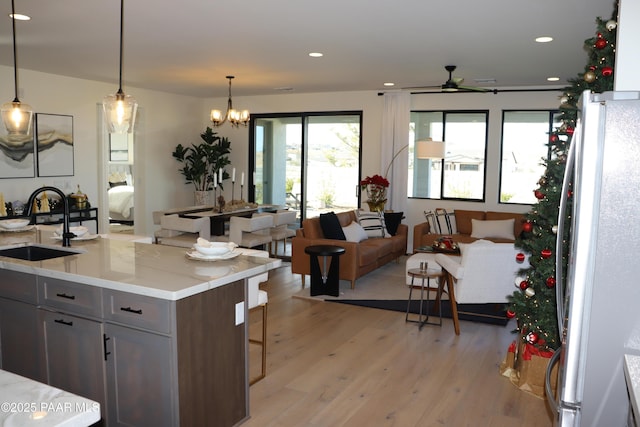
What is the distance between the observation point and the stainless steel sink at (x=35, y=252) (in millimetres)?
3629

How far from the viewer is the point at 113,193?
33.1ft

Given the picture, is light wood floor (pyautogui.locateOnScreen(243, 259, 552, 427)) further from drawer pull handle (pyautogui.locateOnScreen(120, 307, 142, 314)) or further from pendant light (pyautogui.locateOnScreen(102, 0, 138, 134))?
pendant light (pyautogui.locateOnScreen(102, 0, 138, 134))

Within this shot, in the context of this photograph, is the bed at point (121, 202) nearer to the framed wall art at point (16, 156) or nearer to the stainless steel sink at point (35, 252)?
the framed wall art at point (16, 156)

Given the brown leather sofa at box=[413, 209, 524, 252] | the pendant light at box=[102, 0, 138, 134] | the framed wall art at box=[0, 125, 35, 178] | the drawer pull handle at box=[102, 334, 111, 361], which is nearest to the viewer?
the drawer pull handle at box=[102, 334, 111, 361]

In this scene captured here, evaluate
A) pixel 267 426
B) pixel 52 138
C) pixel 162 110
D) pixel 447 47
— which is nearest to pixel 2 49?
pixel 52 138

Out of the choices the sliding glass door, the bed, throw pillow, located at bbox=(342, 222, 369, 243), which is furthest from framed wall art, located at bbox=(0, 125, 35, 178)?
throw pillow, located at bbox=(342, 222, 369, 243)

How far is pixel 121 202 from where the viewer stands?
10.0 metres

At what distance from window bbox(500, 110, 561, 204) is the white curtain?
149 cm

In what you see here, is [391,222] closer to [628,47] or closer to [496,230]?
[496,230]

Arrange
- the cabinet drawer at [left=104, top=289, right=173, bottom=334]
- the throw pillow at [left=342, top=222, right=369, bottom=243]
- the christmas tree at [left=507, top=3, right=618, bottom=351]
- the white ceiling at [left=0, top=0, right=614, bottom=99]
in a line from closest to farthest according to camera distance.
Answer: the cabinet drawer at [left=104, top=289, right=173, bottom=334]
the christmas tree at [left=507, top=3, right=618, bottom=351]
the white ceiling at [left=0, top=0, right=614, bottom=99]
the throw pillow at [left=342, top=222, right=369, bottom=243]

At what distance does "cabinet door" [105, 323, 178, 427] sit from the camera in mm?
2678

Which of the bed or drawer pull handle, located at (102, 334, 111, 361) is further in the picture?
the bed

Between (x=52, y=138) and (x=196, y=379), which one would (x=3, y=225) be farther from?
(x=52, y=138)

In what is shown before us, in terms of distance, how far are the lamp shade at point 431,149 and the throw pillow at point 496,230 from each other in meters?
1.19
